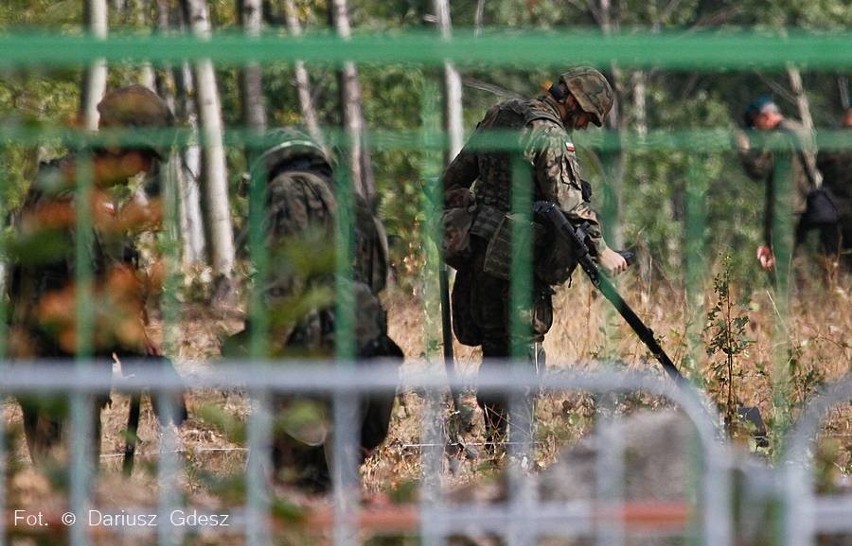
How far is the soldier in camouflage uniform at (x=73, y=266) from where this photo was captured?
10.1 ft

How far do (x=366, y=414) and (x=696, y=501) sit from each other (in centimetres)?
163

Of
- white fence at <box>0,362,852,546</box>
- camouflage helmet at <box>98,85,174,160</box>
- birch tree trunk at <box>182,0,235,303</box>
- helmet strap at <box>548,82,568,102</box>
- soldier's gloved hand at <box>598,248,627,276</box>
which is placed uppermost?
camouflage helmet at <box>98,85,174,160</box>

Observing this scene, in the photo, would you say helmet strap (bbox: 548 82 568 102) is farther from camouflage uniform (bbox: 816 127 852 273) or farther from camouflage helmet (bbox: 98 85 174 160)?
camouflage uniform (bbox: 816 127 852 273)

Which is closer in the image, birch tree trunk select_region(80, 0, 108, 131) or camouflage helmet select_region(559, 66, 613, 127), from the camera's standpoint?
camouflage helmet select_region(559, 66, 613, 127)

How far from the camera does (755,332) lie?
5969 millimetres

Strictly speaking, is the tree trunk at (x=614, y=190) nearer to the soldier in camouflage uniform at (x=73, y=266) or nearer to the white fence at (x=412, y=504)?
the white fence at (x=412, y=504)

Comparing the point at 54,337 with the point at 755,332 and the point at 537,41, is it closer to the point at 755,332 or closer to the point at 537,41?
the point at 537,41

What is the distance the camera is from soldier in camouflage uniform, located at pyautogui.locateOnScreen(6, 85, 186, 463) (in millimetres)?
3078

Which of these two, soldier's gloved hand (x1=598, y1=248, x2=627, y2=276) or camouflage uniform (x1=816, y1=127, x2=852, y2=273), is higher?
soldier's gloved hand (x1=598, y1=248, x2=627, y2=276)

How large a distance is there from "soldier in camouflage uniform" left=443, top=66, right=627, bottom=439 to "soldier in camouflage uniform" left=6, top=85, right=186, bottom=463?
1069 mm

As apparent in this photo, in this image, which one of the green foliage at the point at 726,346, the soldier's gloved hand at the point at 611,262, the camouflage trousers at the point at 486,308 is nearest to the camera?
the soldier's gloved hand at the point at 611,262

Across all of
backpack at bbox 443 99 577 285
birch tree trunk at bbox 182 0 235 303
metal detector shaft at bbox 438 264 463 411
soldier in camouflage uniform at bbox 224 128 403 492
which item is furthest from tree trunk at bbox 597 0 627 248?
birch tree trunk at bbox 182 0 235 303

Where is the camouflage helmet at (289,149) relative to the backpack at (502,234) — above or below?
above

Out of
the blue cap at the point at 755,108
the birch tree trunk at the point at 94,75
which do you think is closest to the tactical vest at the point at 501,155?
the blue cap at the point at 755,108
